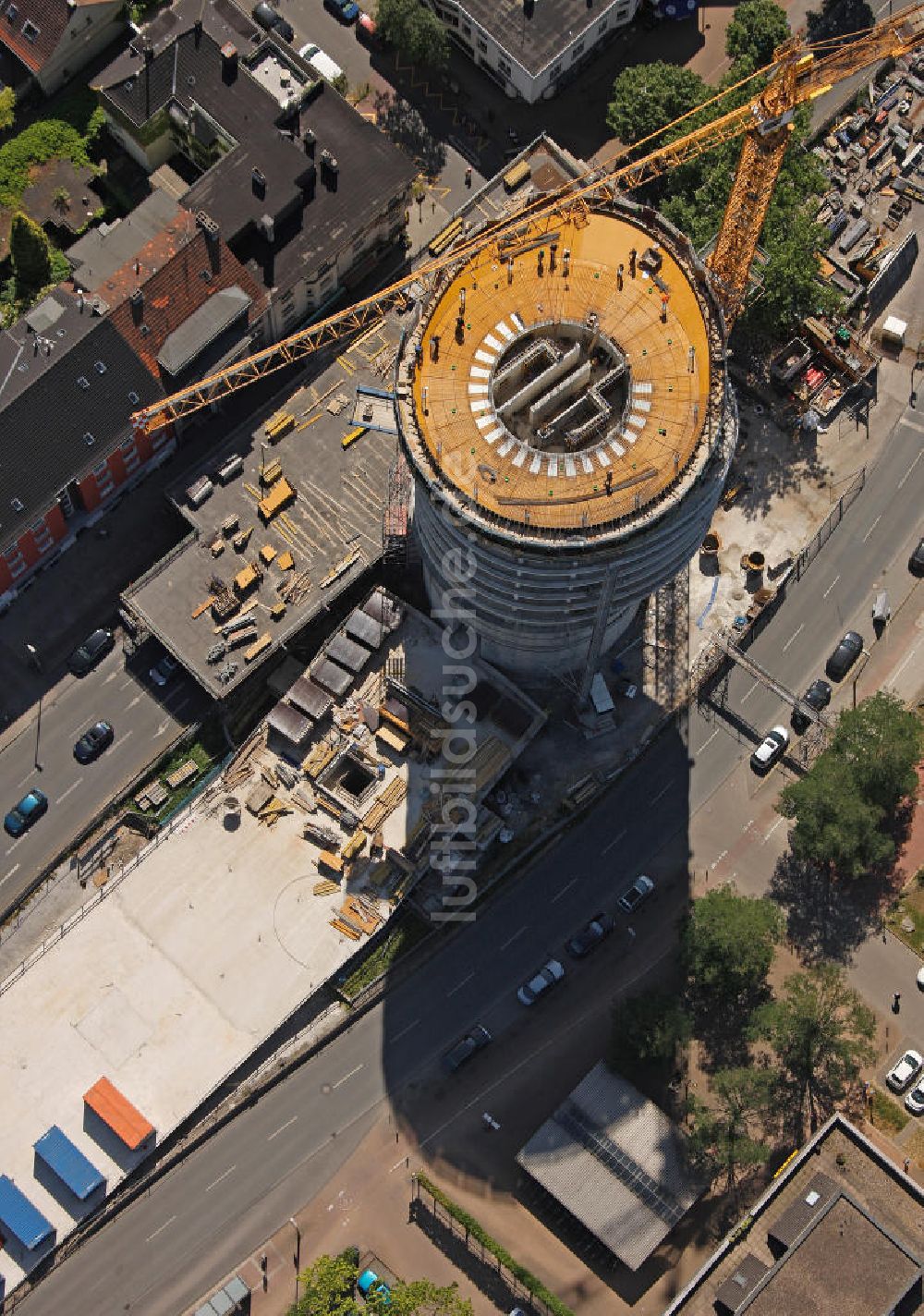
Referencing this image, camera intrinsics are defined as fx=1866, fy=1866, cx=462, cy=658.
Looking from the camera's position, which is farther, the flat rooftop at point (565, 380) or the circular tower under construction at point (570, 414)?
the flat rooftop at point (565, 380)

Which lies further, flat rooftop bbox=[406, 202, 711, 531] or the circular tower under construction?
flat rooftop bbox=[406, 202, 711, 531]

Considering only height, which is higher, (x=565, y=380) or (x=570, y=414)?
(x=565, y=380)

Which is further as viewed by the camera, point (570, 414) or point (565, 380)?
point (565, 380)
